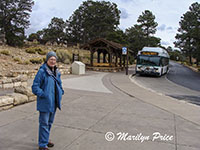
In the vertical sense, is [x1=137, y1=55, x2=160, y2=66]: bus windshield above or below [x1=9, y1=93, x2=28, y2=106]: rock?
above

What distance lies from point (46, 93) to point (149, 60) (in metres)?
19.9

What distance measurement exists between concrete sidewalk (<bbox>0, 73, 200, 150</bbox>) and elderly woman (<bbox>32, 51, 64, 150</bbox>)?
0.45 m

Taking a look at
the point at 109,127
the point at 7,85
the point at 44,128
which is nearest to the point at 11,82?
the point at 7,85

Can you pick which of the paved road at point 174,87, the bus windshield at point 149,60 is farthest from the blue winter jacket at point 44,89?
the bus windshield at point 149,60

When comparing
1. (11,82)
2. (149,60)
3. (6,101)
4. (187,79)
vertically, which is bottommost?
(187,79)

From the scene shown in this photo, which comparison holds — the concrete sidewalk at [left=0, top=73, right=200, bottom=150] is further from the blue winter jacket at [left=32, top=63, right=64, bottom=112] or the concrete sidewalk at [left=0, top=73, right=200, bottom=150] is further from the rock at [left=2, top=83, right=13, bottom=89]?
the rock at [left=2, top=83, right=13, bottom=89]

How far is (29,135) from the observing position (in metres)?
4.55

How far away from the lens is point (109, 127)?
5.21 m

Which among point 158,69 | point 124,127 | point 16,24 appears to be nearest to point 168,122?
point 124,127

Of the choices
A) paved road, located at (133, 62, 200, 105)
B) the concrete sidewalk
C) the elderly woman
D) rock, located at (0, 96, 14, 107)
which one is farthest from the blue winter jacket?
paved road, located at (133, 62, 200, 105)

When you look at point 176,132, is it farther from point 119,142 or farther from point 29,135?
point 29,135

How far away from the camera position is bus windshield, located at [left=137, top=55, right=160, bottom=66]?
73.3ft

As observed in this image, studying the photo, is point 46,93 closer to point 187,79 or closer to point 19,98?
point 19,98

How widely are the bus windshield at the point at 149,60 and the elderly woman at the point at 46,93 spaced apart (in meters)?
19.5
